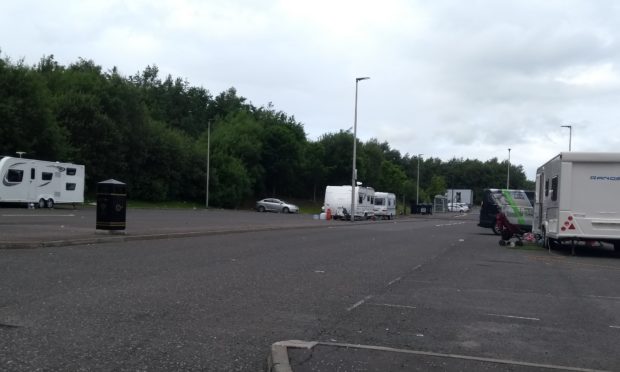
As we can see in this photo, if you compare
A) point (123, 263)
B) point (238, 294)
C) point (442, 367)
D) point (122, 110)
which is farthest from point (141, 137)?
point (442, 367)

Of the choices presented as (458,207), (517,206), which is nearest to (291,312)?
(517,206)

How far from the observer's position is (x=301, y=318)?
25.2ft

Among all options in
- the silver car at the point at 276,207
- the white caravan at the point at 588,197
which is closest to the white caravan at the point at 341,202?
the silver car at the point at 276,207

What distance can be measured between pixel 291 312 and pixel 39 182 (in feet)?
110

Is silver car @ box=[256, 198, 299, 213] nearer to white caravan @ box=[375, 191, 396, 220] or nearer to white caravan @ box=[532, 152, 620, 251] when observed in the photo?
white caravan @ box=[375, 191, 396, 220]

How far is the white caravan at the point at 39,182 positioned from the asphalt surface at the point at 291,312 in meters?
22.0

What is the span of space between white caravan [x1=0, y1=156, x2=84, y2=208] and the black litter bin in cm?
1975

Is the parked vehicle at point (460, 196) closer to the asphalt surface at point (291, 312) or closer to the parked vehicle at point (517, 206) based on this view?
the parked vehicle at point (517, 206)

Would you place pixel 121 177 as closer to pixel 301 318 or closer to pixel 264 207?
pixel 264 207

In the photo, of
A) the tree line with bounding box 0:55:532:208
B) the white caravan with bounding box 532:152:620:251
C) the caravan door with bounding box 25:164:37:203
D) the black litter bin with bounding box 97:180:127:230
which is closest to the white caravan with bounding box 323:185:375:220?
the tree line with bounding box 0:55:532:208

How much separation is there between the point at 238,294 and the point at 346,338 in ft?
9.78

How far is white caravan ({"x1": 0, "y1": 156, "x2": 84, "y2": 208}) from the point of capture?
35031 millimetres

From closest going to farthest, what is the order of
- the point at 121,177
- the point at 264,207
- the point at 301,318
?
the point at 301,318 → the point at 121,177 → the point at 264,207

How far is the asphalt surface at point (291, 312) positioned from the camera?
19.1 feet
